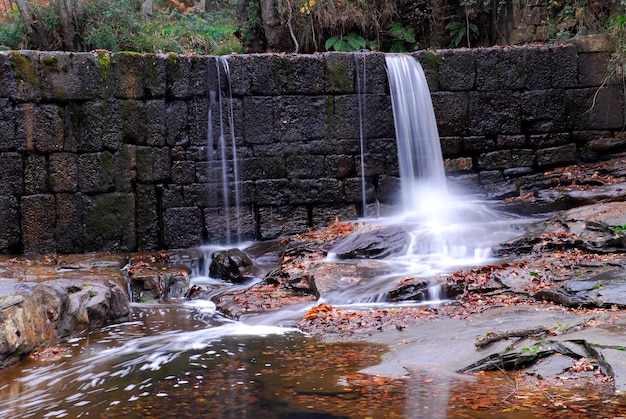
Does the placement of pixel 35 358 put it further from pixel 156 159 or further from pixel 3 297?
pixel 156 159

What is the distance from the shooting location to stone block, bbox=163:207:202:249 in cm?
1238

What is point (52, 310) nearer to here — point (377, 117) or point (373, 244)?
point (373, 244)

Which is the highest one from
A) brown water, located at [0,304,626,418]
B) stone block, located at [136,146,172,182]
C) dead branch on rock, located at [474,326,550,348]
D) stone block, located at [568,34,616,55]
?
stone block, located at [568,34,616,55]

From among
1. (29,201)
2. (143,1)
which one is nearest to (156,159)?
(29,201)

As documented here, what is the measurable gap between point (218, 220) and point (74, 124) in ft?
10.3

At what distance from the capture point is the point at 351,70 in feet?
42.4

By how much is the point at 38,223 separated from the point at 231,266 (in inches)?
146

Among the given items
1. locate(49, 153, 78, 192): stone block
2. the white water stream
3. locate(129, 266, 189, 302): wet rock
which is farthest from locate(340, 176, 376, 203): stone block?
locate(49, 153, 78, 192): stone block

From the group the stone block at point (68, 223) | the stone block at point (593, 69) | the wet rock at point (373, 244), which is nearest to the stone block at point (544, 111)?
the stone block at point (593, 69)

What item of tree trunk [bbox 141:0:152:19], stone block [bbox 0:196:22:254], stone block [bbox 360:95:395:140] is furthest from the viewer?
tree trunk [bbox 141:0:152:19]

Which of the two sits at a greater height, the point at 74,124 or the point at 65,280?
the point at 74,124

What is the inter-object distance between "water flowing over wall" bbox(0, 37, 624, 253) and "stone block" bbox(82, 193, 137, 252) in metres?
0.02

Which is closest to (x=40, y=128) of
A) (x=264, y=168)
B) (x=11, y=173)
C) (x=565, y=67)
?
(x=11, y=173)

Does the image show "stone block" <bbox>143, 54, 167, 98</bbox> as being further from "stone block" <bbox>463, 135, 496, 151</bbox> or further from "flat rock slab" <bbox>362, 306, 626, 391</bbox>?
"flat rock slab" <bbox>362, 306, 626, 391</bbox>
